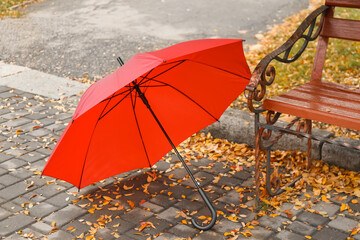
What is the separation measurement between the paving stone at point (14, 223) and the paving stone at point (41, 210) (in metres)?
0.07

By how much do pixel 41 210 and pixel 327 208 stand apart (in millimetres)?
2146

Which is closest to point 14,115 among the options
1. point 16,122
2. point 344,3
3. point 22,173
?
point 16,122

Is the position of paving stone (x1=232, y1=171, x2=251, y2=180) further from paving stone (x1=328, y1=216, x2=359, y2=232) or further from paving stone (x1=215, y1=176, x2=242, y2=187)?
paving stone (x1=328, y1=216, x2=359, y2=232)

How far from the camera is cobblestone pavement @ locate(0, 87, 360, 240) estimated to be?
382cm

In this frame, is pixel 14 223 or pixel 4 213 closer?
pixel 14 223

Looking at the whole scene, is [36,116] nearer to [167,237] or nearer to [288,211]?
[167,237]

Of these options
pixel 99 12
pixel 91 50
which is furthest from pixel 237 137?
pixel 99 12

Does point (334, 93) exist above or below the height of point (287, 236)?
above

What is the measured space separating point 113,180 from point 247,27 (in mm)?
5356

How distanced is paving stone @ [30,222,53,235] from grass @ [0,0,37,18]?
7.54m

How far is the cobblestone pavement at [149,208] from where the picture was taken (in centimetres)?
382

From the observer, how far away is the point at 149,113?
4199mm

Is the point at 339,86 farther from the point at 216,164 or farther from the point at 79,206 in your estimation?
the point at 79,206

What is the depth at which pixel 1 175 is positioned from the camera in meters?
4.71
